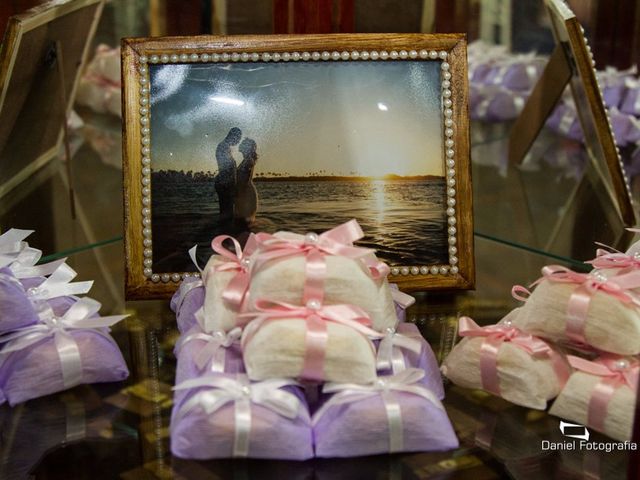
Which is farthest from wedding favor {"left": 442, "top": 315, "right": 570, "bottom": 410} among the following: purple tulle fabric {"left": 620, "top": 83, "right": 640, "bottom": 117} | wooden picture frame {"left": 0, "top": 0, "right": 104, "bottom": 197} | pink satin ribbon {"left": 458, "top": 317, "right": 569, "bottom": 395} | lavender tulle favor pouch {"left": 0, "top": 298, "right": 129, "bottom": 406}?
purple tulle fabric {"left": 620, "top": 83, "right": 640, "bottom": 117}

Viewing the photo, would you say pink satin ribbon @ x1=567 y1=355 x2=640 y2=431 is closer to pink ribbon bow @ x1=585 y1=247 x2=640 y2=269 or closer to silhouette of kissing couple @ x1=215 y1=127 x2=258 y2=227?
pink ribbon bow @ x1=585 y1=247 x2=640 y2=269

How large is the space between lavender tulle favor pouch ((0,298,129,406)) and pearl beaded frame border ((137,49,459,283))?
132mm

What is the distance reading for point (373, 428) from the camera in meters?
0.53

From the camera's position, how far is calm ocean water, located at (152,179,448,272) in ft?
2.54

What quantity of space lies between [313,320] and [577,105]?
0.61 meters

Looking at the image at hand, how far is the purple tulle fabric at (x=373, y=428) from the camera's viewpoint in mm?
528

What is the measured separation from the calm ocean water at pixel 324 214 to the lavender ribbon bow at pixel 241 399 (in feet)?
0.81

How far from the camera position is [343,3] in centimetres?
88

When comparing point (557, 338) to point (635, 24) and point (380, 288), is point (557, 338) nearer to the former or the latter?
point (380, 288)

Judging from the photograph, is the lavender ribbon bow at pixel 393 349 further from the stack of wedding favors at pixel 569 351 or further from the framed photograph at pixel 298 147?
the framed photograph at pixel 298 147

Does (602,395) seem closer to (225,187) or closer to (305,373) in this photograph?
(305,373)

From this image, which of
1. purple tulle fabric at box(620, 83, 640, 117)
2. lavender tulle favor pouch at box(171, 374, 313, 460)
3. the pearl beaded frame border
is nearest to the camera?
lavender tulle favor pouch at box(171, 374, 313, 460)

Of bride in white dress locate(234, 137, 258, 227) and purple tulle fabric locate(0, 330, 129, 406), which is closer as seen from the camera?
purple tulle fabric locate(0, 330, 129, 406)

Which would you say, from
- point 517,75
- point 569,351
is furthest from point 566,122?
point 569,351
